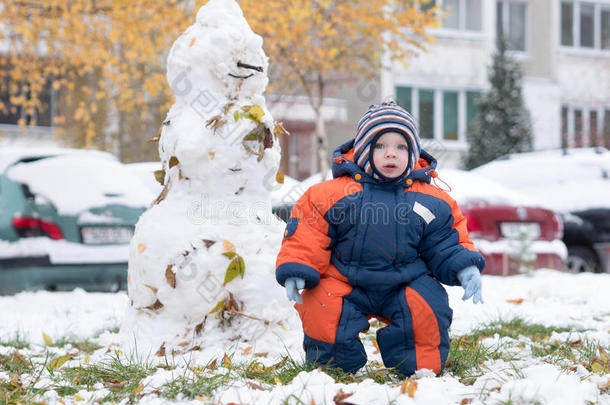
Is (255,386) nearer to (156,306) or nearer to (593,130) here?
(156,306)

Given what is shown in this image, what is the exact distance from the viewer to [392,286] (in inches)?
→ 102

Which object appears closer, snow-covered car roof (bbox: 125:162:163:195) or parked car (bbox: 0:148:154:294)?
parked car (bbox: 0:148:154:294)

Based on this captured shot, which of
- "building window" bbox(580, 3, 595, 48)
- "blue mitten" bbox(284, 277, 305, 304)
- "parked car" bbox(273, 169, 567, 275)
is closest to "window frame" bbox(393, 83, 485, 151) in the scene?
"building window" bbox(580, 3, 595, 48)

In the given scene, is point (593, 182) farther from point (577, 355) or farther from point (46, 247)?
point (46, 247)

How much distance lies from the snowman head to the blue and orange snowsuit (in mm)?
915

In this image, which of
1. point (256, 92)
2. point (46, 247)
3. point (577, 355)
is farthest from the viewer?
point (46, 247)

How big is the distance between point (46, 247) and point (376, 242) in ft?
12.8

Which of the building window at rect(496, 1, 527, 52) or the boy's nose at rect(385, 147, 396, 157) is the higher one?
the building window at rect(496, 1, 527, 52)

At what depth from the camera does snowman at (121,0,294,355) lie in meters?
3.00

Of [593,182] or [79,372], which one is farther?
[593,182]

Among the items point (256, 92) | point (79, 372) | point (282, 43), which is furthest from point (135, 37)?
point (79, 372)

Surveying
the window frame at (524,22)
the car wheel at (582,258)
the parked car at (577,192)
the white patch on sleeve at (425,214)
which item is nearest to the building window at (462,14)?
the window frame at (524,22)

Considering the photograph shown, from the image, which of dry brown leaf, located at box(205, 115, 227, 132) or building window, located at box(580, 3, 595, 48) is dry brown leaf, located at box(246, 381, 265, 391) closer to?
dry brown leaf, located at box(205, 115, 227, 132)

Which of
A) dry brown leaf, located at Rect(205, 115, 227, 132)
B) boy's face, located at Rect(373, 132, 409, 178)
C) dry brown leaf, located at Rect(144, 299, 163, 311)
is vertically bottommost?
dry brown leaf, located at Rect(144, 299, 163, 311)
